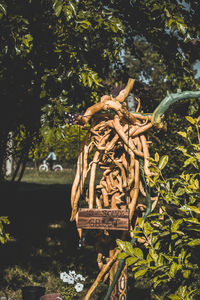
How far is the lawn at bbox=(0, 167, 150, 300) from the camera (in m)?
4.57

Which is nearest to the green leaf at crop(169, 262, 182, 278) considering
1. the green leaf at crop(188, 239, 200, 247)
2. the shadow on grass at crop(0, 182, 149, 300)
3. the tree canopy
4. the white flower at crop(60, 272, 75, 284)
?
the green leaf at crop(188, 239, 200, 247)

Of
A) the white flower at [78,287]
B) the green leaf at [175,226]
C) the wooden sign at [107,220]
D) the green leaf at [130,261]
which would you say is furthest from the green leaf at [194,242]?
the white flower at [78,287]

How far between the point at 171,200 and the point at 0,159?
3112mm

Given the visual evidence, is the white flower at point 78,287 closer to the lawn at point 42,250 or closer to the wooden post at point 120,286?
the lawn at point 42,250

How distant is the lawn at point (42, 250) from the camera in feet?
15.0

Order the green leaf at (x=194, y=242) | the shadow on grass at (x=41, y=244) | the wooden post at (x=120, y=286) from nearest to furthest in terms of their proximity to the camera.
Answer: the green leaf at (x=194, y=242) < the wooden post at (x=120, y=286) < the shadow on grass at (x=41, y=244)

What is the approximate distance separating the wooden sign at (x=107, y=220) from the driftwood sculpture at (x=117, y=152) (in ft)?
0.32

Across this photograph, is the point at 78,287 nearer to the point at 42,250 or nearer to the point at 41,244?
the point at 42,250

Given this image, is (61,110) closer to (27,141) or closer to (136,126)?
(136,126)

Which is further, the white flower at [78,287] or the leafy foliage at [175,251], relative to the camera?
the white flower at [78,287]

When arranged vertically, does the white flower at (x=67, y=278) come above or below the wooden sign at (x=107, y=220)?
below

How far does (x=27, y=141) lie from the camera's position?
16.1ft

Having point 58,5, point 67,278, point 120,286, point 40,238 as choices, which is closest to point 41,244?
point 40,238

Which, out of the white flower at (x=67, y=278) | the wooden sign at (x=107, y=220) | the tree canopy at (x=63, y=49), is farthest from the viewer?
the white flower at (x=67, y=278)
